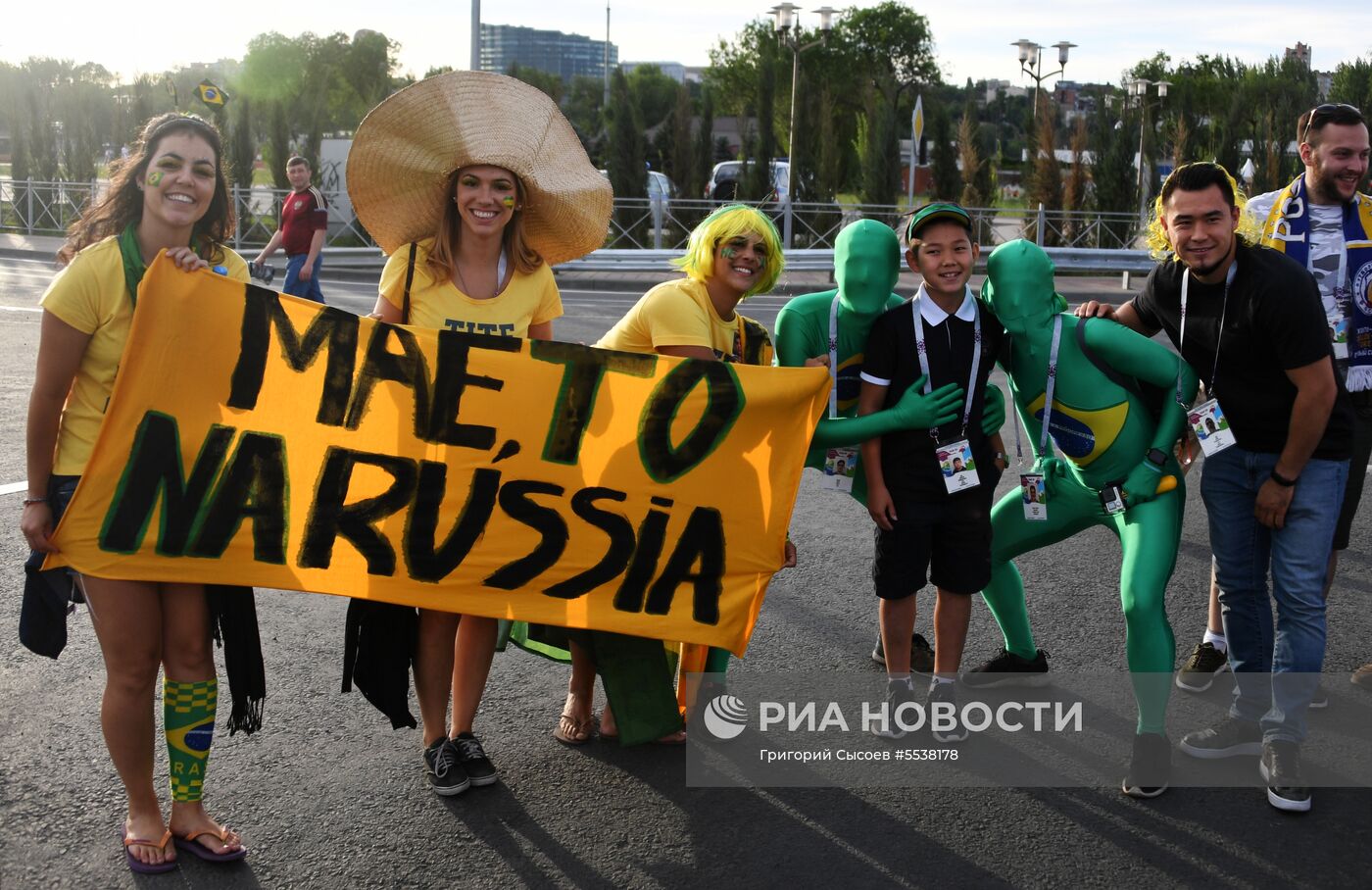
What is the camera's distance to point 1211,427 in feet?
12.8

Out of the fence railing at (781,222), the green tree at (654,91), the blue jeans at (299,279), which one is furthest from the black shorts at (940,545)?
the green tree at (654,91)

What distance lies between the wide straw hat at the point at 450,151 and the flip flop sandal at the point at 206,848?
1.81 meters

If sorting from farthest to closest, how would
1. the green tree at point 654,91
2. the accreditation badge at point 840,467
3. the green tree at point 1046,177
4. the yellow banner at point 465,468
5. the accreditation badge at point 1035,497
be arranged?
the green tree at point 654,91 < the green tree at point 1046,177 < the accreditation badge at point 840,467 < the accreditation badge at point 1035,497 < the yellow banner at point 465,468

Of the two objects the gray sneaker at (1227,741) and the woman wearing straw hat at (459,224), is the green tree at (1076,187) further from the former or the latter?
the woman wearing straw hat at (459,224)

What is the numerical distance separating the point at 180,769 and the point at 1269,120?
24.9 m

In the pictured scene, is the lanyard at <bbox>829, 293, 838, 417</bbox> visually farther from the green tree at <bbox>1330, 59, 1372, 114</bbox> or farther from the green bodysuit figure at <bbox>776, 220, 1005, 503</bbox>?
the green tree at <bbox>1330, 59, 1372, 114</bbox>

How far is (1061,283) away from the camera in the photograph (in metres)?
20.8

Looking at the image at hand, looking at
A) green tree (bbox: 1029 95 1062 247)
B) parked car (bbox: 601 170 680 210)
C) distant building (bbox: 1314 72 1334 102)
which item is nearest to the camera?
parked car (bbox: 601 170 680 210)

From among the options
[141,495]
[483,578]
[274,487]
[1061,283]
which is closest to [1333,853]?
[483,578]

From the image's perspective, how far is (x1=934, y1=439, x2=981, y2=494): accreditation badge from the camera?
396cm

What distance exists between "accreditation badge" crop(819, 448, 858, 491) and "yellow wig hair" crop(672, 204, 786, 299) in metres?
0.62

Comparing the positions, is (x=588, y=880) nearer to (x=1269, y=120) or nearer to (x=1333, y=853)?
(x=1333, y=853)

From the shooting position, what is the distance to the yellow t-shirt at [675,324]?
3941 millimetres

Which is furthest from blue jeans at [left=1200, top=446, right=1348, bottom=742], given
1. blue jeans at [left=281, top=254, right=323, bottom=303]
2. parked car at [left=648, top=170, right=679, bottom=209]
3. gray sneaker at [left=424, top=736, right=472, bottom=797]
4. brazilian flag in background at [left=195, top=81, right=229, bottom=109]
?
parked car at [left=648, top=170, right=679, bottom=209]
